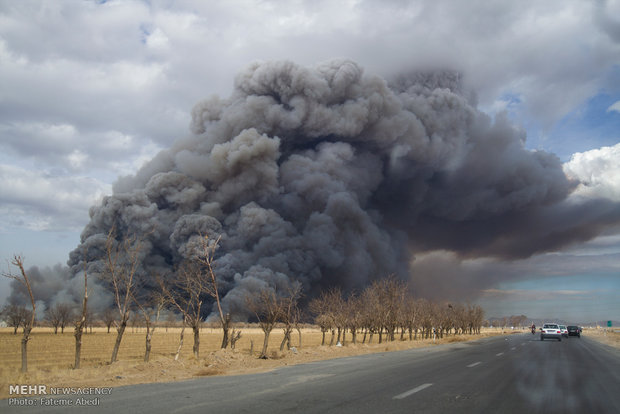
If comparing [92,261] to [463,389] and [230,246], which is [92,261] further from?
[463,389]

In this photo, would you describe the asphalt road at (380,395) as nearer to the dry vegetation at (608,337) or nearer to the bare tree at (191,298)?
the bare tree at (191,298)

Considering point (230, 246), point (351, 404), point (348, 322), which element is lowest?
point (348, 322)

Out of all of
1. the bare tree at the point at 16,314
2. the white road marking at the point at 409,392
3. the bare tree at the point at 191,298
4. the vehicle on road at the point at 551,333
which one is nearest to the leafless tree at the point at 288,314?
the bare tree at the point at 191,298

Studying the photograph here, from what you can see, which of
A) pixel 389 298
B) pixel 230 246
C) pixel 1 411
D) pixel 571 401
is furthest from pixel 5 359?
pixel 230 246

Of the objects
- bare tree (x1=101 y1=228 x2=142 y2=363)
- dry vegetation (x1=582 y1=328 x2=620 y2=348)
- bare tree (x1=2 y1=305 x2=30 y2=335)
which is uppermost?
bare tree (x1=101 y1=228 x2=142 y2=363)

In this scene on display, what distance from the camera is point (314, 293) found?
288 feet

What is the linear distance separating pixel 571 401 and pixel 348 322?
4662 centimetres

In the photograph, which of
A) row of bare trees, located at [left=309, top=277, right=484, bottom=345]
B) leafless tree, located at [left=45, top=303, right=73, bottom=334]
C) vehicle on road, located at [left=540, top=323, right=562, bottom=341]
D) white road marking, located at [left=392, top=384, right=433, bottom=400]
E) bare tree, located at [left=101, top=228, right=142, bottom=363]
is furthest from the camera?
leafless tree, located at [left=45, top=303, right=73, bottom=334]

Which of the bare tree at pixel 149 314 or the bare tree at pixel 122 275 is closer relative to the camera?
the bare tree at pixel 122 275

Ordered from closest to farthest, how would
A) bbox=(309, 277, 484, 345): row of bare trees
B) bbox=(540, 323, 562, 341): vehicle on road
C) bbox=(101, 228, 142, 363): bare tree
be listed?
bbox=(101, 228, 142, 363): bare tree → bbox=(540, 323, 562, 341): vehicle on road → bbox=(309, 277, 484, 345): row of bare trees

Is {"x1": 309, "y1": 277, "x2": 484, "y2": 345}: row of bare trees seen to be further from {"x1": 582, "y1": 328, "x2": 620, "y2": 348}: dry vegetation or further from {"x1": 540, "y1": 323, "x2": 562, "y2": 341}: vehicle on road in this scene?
{"x1": 582, "y1": 328, "x2": 620, "y2": 348}: dry vegetation

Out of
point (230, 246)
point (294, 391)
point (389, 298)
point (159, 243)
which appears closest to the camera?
point (294, 391)

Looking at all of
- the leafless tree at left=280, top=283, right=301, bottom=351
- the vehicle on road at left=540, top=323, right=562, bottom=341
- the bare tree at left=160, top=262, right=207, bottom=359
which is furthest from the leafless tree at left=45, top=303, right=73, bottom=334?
the vehicle on road at left=540, top=323, right=562, bottom=341

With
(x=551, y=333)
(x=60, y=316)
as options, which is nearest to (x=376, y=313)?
(x=551, y=333)
